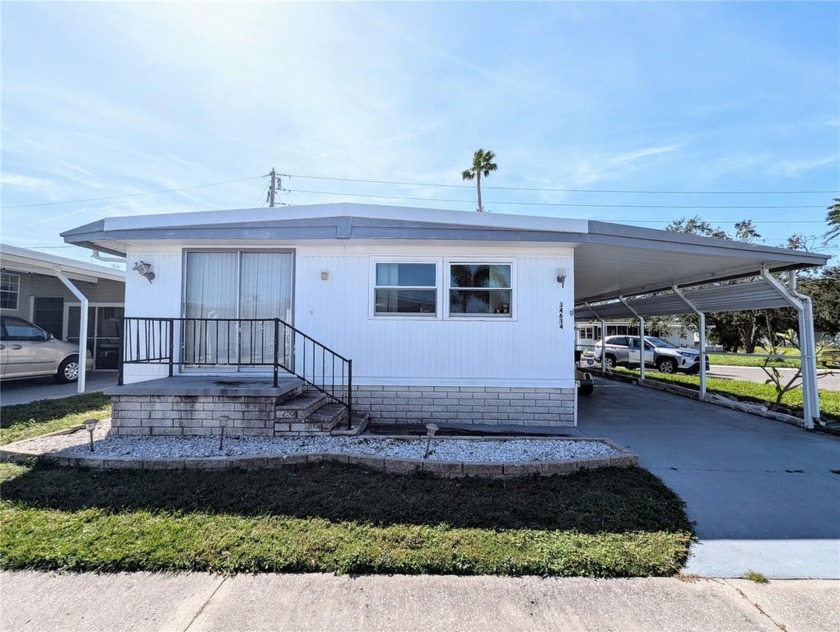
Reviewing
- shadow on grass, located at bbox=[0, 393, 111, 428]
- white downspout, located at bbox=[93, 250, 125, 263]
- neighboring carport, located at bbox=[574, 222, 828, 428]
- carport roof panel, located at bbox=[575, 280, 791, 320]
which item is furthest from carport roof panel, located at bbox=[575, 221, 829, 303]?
shadow on grass, located at bbox=[0, 393, 111, 428]

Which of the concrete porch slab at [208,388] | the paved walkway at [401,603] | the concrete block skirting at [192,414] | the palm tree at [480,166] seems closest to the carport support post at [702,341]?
the paved walkway at [401,603]

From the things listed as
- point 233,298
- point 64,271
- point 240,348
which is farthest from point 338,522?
point 64,271

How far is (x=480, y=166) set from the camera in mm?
24828

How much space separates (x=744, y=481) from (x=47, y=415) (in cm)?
965

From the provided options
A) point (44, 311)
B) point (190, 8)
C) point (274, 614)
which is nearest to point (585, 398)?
point (274, 614)

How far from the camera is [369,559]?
8.59 ft

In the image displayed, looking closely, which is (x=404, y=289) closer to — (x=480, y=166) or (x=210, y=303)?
(x=210, y=303)

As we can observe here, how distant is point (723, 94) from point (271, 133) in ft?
37.1

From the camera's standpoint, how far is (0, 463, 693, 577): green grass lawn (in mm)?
2609

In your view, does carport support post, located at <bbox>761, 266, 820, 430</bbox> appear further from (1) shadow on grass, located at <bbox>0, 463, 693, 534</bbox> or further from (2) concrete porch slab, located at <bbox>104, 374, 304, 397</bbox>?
(2) concrete porch slab, located at <bbox>104, 374, 304, 397</bbox>

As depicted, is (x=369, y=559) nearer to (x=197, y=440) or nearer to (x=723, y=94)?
(x=197, y=440)

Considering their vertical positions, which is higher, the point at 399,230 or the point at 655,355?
the point at 399,230

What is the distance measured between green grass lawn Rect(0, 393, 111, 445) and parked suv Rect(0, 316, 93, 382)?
7.15 feet

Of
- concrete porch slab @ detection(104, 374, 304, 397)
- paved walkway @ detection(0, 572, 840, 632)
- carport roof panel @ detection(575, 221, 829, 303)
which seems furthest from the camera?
carport roof panel @ detection(575, 221, 829, 303)
